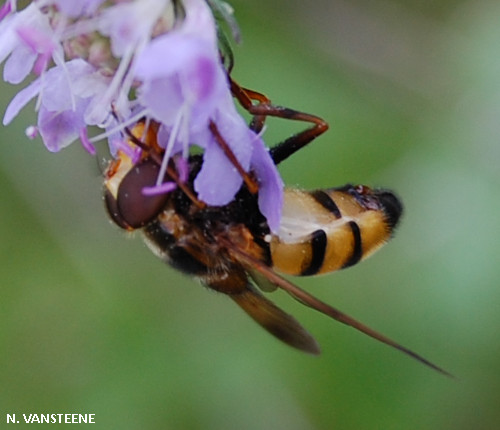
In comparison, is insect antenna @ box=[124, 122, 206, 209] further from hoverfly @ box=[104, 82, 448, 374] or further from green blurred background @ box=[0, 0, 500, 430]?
green blurred background @ box=[0, 0, 500, 430]

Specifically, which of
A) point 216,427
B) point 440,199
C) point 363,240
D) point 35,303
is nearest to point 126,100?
point 363,240

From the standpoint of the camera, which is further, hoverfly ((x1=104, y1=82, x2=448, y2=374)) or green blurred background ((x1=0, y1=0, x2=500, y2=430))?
green blurred background ((x1=0, y1=0, x2=500, y2=430))

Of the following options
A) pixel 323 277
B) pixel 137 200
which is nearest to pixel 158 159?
pixel 137 200

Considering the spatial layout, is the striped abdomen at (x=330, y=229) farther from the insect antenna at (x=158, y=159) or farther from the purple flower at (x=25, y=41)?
the purple flower at (x=25, y=41)

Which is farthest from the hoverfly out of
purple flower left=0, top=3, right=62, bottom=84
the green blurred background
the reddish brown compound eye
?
the green blurred background

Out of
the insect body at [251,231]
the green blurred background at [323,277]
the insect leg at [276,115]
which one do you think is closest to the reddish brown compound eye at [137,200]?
the insect body at [251,231]

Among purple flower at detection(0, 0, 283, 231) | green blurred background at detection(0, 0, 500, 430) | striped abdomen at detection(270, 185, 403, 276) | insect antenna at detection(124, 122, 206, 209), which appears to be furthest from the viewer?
green blurred background at detection(0, 0, 500, 430)

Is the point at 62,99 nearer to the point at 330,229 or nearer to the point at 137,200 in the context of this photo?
the point at 137,200
